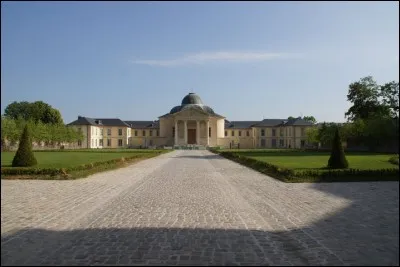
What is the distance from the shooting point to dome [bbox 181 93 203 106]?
109 m

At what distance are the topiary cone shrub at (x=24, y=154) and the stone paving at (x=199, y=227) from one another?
7.09 metres

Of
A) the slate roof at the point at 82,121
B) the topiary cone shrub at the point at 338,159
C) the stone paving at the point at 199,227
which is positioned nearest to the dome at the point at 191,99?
the slate roof at the point at 82,121

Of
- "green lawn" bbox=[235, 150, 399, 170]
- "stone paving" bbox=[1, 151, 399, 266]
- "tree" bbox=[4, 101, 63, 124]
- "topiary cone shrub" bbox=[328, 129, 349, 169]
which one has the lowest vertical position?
"stone paving" bbox=[1, 151, 399, 266]

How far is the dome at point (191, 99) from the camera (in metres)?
109

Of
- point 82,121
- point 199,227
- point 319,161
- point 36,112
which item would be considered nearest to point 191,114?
point 82,121

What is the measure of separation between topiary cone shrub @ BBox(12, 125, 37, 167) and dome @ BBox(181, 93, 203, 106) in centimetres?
8770

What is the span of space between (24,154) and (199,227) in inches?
633

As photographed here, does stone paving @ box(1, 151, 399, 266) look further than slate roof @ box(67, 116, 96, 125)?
No

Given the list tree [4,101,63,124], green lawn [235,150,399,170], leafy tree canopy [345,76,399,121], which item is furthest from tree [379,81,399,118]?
tree [4,101,63,124]

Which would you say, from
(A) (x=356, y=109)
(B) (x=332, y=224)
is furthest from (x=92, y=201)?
(A) (x=356, y=109)

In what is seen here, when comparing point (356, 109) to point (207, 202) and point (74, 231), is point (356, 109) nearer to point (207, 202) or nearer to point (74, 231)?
point (207, 202)

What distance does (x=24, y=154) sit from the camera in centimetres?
2123

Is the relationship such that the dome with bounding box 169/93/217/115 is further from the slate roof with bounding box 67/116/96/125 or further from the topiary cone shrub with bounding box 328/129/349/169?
the topiary cone shrub with bounding box 328/129/349/169

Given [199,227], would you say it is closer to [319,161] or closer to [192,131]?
[319,161]
